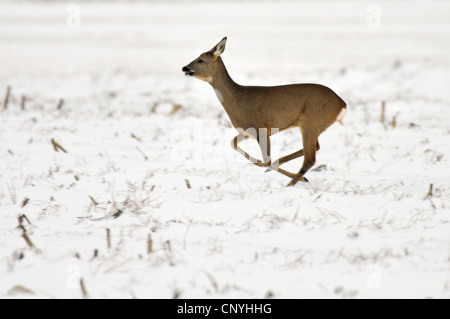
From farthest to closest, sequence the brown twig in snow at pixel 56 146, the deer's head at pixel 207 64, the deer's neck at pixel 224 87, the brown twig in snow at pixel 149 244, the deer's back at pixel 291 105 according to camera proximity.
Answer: the brown twig in snow at pixel 56 146 → the deer's head at pixel 207 64 → the deer's neck at pixel 224 87 → the deer's back at pixel 291 105 → the brown twig in snow at pixel 149 244

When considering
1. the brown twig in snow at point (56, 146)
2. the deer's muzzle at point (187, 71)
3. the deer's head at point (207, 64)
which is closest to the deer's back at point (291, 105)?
the deer's head at point (207, 64)

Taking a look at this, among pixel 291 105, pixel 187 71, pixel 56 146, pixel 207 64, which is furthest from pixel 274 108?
pixel 56 146

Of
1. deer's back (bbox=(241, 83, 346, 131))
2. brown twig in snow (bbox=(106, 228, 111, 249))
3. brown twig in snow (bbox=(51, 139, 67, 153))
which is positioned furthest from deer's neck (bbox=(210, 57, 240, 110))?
brown twig in snow (bbox=(106, 228, 111, 249))

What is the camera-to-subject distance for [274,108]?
7.04 meters

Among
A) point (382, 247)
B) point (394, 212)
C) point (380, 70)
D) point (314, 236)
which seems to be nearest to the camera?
point (382, 247)

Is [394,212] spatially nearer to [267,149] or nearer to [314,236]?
[314,236]

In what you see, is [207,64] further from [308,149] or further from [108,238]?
[108,238]

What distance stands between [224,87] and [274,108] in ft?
2.45

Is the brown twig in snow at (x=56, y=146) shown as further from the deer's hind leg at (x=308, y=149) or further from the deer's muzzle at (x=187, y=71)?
the deer's hind leg at (x=308, y=149)

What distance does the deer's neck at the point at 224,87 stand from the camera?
7.34m

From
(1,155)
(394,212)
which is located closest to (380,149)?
(394,212)
